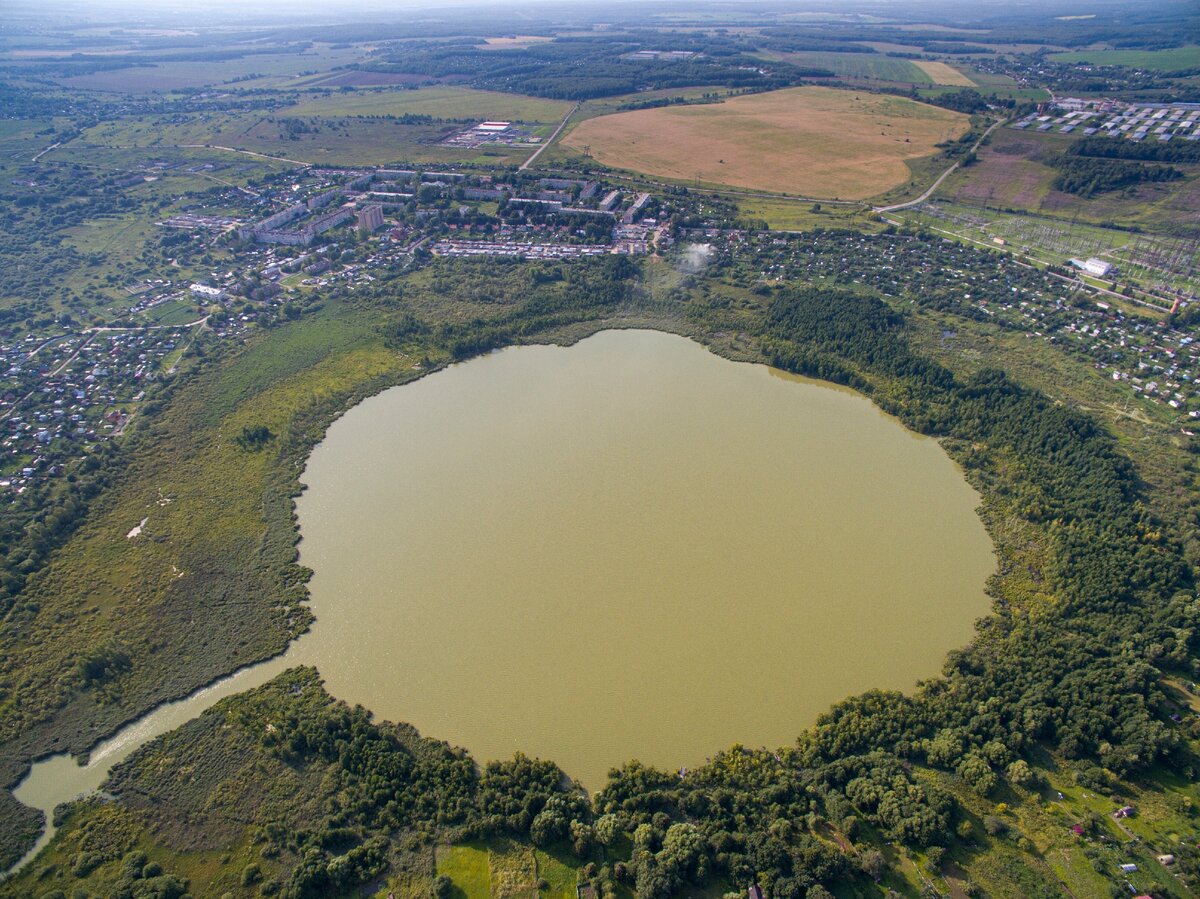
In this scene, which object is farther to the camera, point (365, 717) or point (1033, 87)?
point (1033, 87)

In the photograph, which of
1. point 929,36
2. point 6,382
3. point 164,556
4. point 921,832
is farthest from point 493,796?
point 929,36

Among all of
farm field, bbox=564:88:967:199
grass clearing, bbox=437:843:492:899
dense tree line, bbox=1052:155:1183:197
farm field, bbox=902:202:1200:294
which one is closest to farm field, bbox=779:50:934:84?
farm field, bbox=564:88:967:199

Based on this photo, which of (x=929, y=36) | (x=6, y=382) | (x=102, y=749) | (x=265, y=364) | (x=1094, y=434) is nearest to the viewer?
(x=102, y=749)

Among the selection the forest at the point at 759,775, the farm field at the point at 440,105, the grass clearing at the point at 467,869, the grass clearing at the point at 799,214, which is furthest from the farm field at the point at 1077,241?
the farm field at the point at 440,105

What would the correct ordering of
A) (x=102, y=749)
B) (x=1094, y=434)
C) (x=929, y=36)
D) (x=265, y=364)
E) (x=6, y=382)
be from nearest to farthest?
(x=102, y=749) → (x=1094, y=434) → (x=6, y=382) → (x=265, y=364) → (x=929, y=36)

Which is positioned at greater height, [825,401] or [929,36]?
[929,36]

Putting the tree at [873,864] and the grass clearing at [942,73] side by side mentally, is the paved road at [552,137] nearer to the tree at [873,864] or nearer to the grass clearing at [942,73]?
the grass clearing at [942,73]

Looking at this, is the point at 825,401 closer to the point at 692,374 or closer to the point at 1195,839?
the point at 692,374
